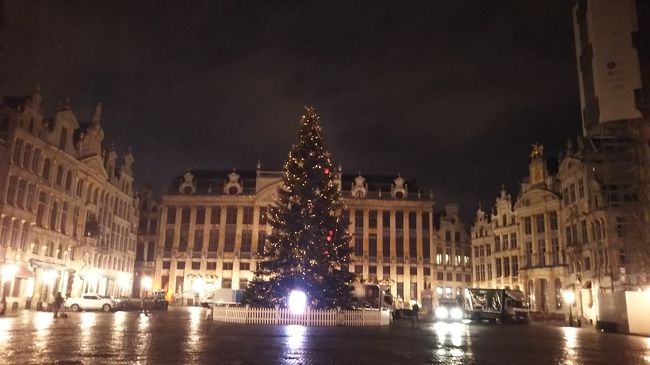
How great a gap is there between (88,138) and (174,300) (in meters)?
28.0

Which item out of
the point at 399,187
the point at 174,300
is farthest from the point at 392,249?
the point at 174,300

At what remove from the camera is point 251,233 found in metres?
79.2

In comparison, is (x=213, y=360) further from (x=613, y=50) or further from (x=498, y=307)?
(x=613, y=50)

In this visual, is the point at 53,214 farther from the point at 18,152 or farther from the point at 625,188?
the point at 625,188

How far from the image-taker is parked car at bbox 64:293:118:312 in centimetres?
4381

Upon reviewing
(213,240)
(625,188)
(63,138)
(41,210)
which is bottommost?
(41,210)

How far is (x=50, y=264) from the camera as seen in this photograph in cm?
4838

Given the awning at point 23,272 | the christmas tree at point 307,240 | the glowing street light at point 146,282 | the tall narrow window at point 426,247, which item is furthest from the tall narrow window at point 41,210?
the tall narrow window at point 426,247

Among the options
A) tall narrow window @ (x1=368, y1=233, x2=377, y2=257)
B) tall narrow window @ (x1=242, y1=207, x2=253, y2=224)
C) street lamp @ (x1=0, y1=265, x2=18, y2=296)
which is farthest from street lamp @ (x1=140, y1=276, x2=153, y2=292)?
street lamp @ (x1=0, y1=265, x2=18, y2=296)

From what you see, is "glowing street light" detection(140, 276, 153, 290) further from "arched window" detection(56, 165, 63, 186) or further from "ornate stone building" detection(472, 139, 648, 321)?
"ornate stone building" detection(472, 139, 648, 321)

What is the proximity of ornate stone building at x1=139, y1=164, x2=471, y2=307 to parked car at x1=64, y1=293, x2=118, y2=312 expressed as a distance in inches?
1258

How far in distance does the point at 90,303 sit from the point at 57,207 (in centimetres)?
1198

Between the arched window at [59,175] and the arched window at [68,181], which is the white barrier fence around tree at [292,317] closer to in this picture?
the arched window at [59,175]

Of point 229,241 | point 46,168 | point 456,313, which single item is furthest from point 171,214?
point 456,313
